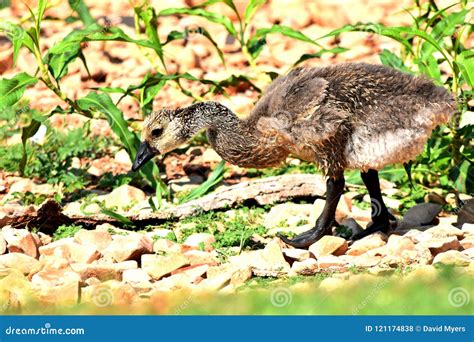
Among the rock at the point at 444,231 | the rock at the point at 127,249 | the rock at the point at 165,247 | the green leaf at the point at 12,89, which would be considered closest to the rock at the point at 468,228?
the rock at the point at 444,231

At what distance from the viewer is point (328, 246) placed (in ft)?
22.1

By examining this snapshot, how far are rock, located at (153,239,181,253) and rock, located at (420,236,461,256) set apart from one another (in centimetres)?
160

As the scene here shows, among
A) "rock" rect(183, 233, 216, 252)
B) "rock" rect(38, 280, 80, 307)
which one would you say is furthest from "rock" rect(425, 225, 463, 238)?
"rock" rect(38, 280, 80, 307)

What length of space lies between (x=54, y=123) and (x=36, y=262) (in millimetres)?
3679

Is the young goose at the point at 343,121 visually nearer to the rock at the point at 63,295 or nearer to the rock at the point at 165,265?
the rock at the point at 165,265

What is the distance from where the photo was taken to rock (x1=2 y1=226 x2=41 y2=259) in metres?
6.68

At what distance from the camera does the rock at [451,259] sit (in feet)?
20.4

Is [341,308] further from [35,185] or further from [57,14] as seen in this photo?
[57,14]

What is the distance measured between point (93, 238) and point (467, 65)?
110 inches

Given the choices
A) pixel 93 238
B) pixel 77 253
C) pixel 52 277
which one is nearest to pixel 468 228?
pixel 93 238

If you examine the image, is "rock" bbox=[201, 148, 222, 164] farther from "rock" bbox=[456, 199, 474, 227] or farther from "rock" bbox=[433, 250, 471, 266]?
"rock" bbox=[433, 250, 471, 266]

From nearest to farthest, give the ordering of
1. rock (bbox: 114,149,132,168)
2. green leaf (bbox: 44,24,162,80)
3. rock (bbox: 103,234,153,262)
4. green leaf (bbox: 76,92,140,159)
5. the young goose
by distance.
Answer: rock (bbox: 103,234,153,262) < the young goose < green leaf (bbox: 44,24,162,80) < green leaf (bbox: 76,92,140,159) < rock (bbox: 114,149,132,168)

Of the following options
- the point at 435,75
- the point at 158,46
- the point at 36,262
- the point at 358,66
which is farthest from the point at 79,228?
the point at 435,75

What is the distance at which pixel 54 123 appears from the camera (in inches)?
389
